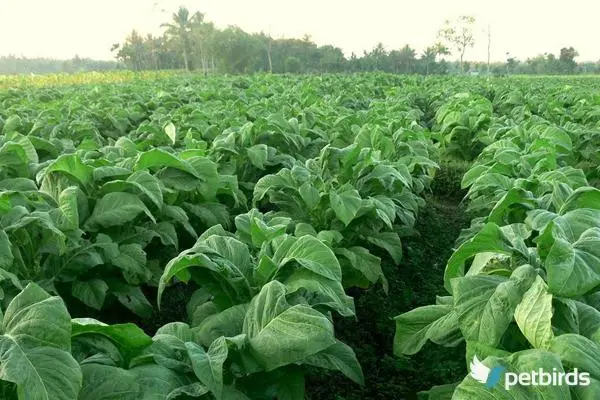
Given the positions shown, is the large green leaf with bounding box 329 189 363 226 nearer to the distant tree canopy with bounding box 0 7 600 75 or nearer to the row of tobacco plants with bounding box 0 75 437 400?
the row of tobacco plants with bounding box 0 75 437 400

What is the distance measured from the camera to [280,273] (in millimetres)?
2107

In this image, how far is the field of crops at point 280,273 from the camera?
4.88 feet

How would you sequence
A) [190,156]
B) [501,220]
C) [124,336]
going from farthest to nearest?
[190,156] → [501,220] → [124,336]

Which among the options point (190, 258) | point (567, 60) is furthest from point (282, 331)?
point (567, 60)

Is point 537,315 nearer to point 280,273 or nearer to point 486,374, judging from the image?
point 486,374

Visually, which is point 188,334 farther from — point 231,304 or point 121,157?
point 121,157

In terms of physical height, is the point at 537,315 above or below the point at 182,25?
below

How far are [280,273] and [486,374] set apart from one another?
90 cm

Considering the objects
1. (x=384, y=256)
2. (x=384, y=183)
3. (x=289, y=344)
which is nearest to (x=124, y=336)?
(x=289, y=344)

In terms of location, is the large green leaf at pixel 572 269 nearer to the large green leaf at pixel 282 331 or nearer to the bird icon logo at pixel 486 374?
the bird icon logo at pixel 486 374

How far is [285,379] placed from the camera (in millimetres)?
1973

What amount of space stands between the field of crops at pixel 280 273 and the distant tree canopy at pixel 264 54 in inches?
1703

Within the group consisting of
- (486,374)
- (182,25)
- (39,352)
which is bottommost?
(486,374)

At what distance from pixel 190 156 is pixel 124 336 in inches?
89.9
